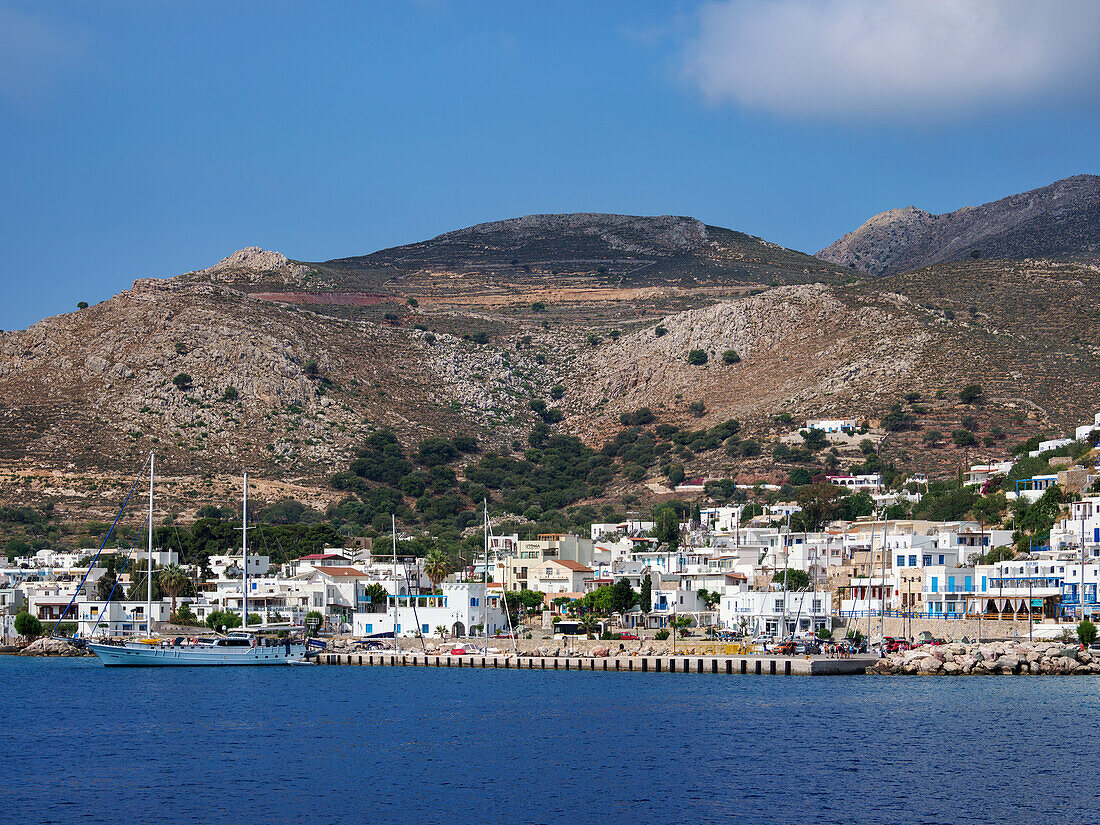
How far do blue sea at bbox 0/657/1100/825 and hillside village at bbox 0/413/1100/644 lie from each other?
14.4 m

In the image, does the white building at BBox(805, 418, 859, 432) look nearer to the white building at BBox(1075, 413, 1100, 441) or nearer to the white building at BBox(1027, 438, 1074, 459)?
the white building at BBox(1027, 438, 1074, 459)

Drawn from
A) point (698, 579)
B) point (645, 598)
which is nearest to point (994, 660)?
point (645, 598)

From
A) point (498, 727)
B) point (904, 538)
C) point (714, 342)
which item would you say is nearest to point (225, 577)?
point (904, 538)

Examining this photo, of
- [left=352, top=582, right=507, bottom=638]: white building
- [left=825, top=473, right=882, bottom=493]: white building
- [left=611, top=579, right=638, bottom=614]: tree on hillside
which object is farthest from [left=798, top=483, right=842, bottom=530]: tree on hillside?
[left=352, top=582, right=507, bottom=638]: white building

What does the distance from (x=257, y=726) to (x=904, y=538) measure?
5140 centimetres

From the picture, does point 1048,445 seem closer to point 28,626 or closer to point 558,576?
point 558,576

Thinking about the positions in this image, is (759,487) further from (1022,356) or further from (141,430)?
(141,430)

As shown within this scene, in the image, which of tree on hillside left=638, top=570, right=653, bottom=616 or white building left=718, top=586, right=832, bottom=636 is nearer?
white building left=718, top=586, right=832, bottom=636

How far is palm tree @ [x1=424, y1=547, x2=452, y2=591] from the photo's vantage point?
113188 mm

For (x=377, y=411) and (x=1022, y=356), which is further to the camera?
(x=377, y=411)

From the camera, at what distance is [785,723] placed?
203 feet

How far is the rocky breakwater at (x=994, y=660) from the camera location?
7931 cm

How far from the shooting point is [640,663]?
3386 inches

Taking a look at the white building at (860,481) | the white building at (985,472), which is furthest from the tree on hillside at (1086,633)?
the white building at (860,481)
